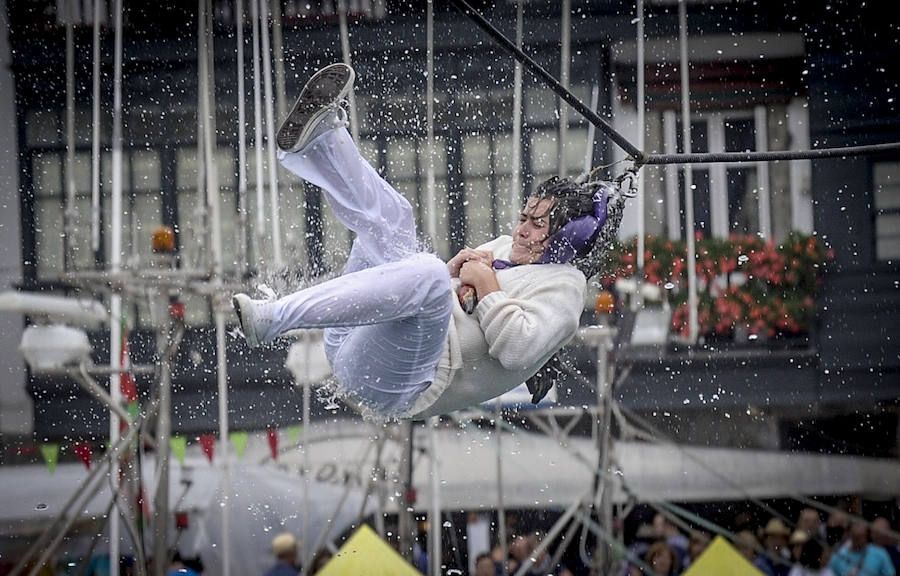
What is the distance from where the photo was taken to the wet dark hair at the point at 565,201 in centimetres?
201

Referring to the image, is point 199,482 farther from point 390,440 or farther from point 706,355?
point 706,355

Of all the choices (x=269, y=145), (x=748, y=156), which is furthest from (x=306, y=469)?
(x=748, y=156)

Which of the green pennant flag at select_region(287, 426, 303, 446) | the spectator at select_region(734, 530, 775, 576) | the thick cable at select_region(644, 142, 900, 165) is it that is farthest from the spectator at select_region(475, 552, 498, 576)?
the thick cable at select_region(644, 142, 900, 165)

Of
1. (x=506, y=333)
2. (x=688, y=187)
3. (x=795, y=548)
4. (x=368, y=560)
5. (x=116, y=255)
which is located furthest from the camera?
(x=688, y=187)

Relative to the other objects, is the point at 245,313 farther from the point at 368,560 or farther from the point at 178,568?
the point at 178,568

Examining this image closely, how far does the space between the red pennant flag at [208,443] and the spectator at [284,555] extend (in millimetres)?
316

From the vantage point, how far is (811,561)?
3861 mm

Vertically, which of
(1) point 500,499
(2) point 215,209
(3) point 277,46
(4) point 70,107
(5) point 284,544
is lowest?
(5) point 284,544

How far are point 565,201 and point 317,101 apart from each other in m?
0.43

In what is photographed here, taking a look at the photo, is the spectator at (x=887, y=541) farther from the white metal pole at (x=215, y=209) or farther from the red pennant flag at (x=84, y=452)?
the red pennant flag at (x=84, y=452)

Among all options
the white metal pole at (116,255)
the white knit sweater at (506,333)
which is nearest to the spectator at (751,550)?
the white metal pole at (116,255)

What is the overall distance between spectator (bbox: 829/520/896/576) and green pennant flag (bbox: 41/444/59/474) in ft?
7.70

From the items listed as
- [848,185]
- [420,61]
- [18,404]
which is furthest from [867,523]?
[18,404]

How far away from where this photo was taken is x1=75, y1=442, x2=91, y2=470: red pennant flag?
149 inches
